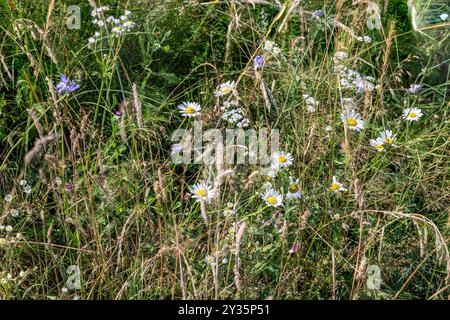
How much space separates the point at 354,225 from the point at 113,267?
0.81 metres

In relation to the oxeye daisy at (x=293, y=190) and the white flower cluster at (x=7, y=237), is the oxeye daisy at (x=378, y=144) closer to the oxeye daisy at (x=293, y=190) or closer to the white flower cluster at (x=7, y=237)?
the oxeye daisy at (x=293, y=190)

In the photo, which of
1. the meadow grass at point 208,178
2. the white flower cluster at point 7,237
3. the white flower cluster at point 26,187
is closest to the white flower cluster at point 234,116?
the meadow grass at point 208,178

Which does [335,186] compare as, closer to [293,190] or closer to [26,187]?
[293,190]

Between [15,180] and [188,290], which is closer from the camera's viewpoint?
[188,290]

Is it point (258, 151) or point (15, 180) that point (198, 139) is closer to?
point (258, 151)

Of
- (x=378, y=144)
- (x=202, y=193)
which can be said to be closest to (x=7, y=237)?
(x=202, y=193)

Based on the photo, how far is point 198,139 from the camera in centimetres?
249

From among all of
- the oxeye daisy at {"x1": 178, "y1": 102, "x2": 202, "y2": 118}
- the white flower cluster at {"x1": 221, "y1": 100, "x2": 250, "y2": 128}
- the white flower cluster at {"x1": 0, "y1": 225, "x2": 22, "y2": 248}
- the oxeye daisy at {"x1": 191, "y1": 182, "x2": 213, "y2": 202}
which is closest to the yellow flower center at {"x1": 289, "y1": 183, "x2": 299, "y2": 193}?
the oxeye daisy at {"x1": 191, "y1": 182, "x2": 213, "y2": 202}

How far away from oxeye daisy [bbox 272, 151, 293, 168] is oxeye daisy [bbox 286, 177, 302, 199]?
0.07 meters

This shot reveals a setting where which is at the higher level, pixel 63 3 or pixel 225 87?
pixel 63 3

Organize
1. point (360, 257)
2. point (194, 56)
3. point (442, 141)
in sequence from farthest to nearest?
point (194, 56)
point (442, 141)
point (360, 257)

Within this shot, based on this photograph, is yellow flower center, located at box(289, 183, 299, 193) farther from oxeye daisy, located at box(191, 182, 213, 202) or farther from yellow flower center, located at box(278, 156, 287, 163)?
oxeye daisy, located at box(191, 182, 213, 202)

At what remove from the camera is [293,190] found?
219 cm
